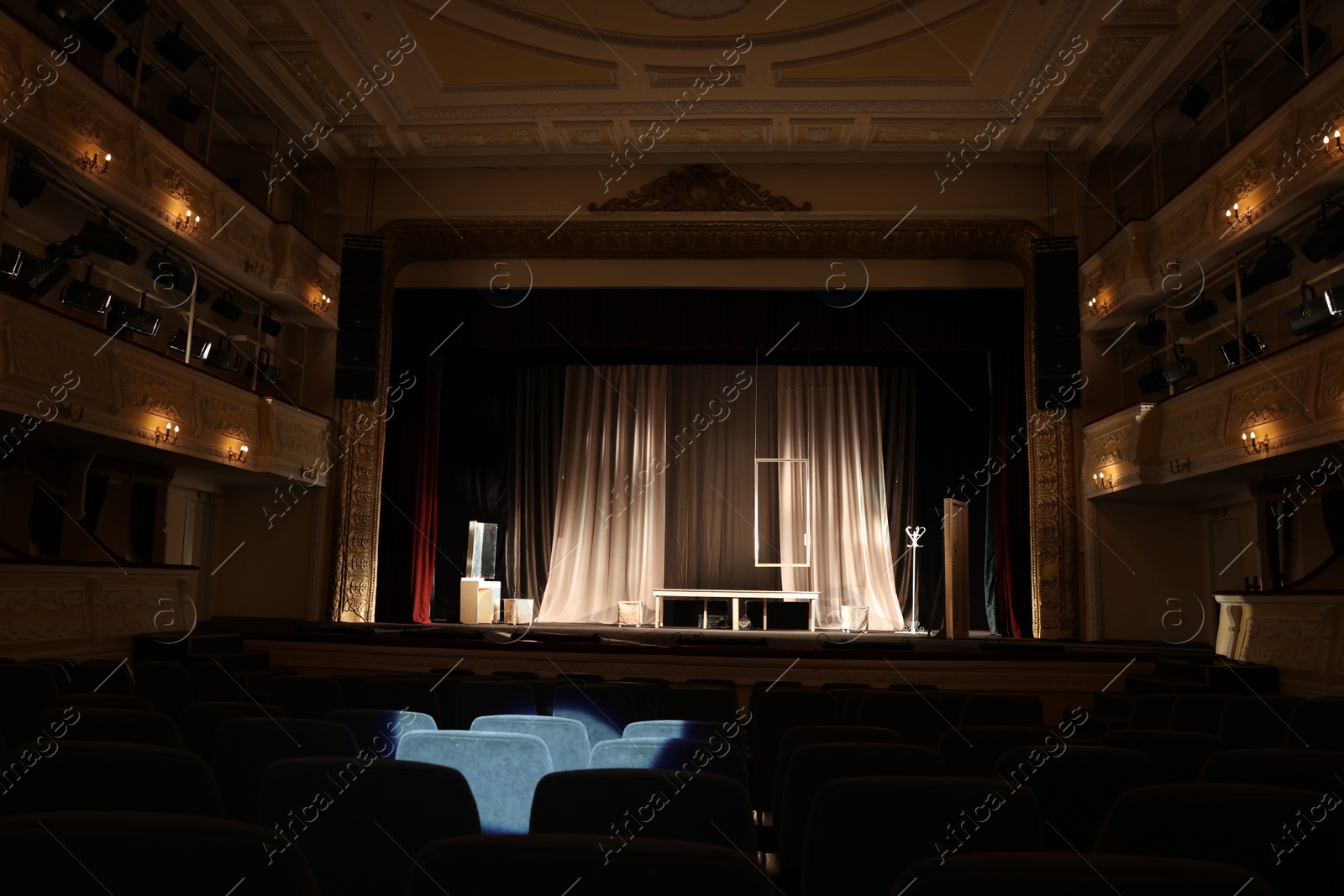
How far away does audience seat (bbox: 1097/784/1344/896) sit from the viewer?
1.56m

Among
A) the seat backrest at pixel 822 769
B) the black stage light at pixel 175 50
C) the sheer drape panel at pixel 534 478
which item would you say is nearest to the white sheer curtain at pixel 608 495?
the sheer drape panel at pixel 534 478

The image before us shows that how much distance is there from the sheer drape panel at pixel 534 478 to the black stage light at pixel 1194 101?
9.34 metres

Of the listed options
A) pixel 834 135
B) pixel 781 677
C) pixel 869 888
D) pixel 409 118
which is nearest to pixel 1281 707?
pixel 869 888

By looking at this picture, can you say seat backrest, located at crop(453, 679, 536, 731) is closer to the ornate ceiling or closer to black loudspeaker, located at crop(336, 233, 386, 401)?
the ornate ceiling

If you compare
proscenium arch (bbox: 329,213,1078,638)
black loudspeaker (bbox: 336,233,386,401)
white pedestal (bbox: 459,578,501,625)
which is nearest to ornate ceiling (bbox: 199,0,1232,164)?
proscenium arch (bbox: 329,213,1078,638)

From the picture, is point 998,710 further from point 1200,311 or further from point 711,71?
point 711,71

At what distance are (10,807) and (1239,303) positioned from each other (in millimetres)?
10289

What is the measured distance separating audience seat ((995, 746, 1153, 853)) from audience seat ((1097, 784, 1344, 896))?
676mm

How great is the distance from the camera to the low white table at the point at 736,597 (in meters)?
13.7

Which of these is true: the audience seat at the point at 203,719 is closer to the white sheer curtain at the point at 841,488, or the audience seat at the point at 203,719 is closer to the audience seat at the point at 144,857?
the audience seat at the point at 144,857

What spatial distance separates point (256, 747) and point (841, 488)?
13.5 metres

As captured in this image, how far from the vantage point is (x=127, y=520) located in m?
11.5

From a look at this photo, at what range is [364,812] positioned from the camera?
1.86m

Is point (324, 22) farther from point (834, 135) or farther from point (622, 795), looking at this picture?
point (622, 795)
